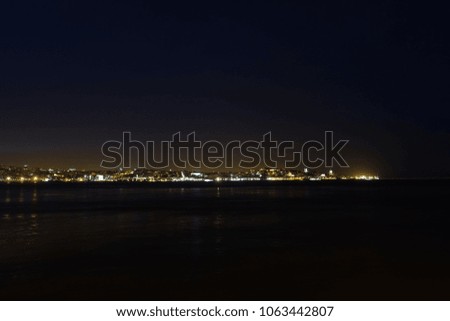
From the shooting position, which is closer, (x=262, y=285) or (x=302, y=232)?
(x=262, y=285)

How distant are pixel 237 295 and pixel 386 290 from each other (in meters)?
3.54

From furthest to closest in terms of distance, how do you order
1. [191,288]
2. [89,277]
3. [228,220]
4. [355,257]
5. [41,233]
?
[228,220] < [41,233] < [355,257] < [89,277] < [191,288]

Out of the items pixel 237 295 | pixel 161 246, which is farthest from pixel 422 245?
pixel 237 295

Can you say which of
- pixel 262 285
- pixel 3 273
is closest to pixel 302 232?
pixel 262 285

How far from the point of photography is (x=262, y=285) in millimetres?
14102

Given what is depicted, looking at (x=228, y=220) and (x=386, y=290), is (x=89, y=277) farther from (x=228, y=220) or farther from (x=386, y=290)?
(x=228, y=220)

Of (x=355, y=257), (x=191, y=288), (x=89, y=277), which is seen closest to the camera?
(x=191, y=288)

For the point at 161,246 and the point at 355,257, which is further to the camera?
the point at 161,246

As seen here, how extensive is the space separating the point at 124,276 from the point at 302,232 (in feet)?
41.7

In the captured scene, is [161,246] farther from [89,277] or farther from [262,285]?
[262,285]
